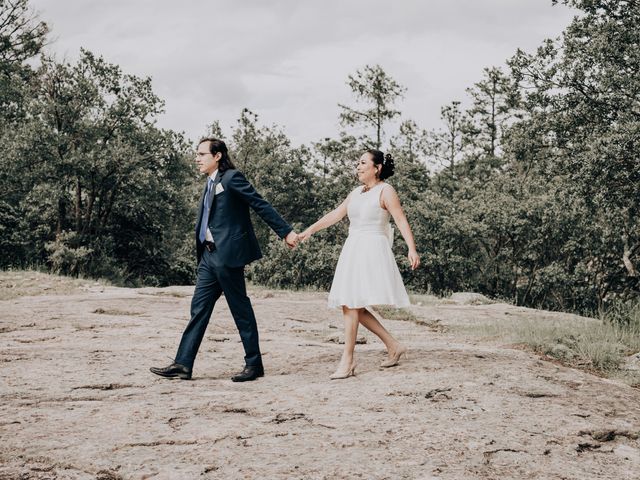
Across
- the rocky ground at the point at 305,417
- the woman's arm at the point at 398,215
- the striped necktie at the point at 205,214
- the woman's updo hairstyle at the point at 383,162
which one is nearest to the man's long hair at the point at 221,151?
the striped necktie at the point at 205,214

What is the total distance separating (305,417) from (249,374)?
1508 millimetres

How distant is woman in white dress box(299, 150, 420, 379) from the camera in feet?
18.4

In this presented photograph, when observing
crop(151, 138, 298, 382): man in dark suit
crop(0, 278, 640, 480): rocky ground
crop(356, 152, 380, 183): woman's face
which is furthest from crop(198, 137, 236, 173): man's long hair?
crop(0, 278, 640, 480): rocky ground

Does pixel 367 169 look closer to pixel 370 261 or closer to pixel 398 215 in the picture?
pixel 398 215

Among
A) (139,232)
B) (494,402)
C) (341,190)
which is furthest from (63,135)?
(494,402)

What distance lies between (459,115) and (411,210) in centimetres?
1011

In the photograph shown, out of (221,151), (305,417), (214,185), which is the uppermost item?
(221,151)

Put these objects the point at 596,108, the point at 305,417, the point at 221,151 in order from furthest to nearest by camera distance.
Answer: the point at 596,108 < the point at 221,151 < the point at 305,417

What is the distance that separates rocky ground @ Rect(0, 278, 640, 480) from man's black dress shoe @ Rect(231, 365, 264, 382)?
123 mm

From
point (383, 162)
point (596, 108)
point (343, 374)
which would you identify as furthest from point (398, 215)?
point (596, 108)

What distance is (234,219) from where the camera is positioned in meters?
5.80

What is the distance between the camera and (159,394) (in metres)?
5.23

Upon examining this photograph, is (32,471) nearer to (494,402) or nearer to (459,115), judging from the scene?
(494,402)

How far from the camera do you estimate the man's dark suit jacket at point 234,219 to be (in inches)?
226
